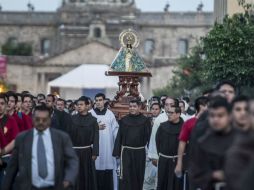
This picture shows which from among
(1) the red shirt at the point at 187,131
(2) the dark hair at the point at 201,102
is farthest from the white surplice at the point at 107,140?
(1) the red shirt at the point at 187,131

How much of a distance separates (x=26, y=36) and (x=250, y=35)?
3566 inches

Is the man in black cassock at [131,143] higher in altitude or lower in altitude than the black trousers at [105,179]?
higher

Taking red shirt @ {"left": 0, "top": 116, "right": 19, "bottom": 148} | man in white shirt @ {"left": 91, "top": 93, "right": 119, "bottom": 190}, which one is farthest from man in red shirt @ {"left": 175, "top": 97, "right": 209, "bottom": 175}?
man in white shirt @ {"left": 91, "top": 93, "right": 119, "bottom": 190}

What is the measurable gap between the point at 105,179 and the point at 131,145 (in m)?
2.16

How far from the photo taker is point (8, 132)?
17.0 meters

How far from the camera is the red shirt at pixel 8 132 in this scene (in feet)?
55.3

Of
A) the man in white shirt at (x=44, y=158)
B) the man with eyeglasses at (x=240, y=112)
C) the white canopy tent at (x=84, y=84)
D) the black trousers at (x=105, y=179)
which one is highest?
the white canopy tent at (x=84, y=84)

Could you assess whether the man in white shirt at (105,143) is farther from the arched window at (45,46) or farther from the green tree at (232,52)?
the arched window at (45,46)

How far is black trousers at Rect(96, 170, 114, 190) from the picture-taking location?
22.5 metres

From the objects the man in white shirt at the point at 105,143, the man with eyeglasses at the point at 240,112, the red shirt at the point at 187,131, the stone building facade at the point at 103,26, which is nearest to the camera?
the man with eyeglasses at the point at 240,112

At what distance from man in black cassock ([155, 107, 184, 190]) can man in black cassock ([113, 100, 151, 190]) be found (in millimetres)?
1809

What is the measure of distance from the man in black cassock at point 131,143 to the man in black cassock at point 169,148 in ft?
5.93

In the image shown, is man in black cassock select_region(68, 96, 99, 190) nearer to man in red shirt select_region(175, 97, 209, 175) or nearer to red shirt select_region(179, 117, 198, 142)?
man in red shirt select_region(175, 97, 209, 175)

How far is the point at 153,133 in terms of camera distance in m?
19.8
